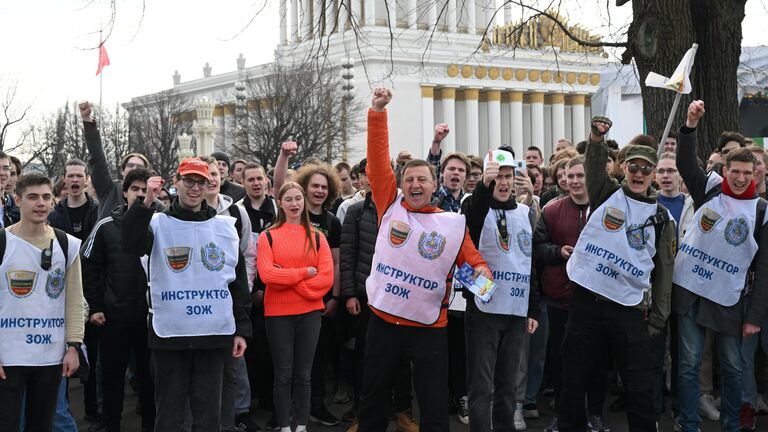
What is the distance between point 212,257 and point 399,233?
1217mm

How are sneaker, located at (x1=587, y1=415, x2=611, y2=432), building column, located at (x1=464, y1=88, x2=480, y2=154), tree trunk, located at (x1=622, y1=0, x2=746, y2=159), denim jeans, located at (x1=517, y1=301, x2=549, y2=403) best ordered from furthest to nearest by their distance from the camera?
building column, located at (x1=464, y1=88, x2=480, y2=154) < tree trunk, located at (x1=622, y1=0, x2=746, y2=159) < denim jeans, located at (x1=517, y1=301, x2=549, y2=403) < sneaker, located at (x1=587, y1=415, x2=611, y2=432)

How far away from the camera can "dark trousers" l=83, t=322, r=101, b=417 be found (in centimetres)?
839

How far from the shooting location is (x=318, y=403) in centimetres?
809

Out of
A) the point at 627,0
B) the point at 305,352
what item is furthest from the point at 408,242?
the point at 627,0

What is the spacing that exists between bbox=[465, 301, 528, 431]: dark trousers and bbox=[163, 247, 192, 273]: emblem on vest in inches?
79.9

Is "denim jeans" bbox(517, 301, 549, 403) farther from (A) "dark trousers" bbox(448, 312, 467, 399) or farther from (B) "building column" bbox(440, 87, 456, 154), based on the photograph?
(B) "building column" bbox(440, 87, 456, 154)

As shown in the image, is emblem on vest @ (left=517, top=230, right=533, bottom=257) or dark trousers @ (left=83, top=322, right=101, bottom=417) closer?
emblem on vest @ (left=517, top=230, right=533, bottom=257)

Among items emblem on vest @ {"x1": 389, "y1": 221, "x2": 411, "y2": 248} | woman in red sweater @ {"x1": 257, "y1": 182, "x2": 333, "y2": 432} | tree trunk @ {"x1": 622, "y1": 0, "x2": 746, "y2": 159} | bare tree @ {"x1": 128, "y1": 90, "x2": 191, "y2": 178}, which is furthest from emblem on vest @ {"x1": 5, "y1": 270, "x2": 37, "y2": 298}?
bare tree @ {"x1": 128, "y1": 90, "x2": 191, "y2": 178}

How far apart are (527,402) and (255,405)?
8.16 feet

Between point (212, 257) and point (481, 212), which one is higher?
point (481, 212)

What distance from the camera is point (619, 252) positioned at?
6539mm

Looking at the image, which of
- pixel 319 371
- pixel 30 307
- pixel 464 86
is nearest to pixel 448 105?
pixel 464 86

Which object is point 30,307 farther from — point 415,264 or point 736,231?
point 736,231

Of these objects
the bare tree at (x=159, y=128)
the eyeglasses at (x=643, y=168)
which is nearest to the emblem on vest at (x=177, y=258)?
the eyeglasses at (x=643, y=168)
